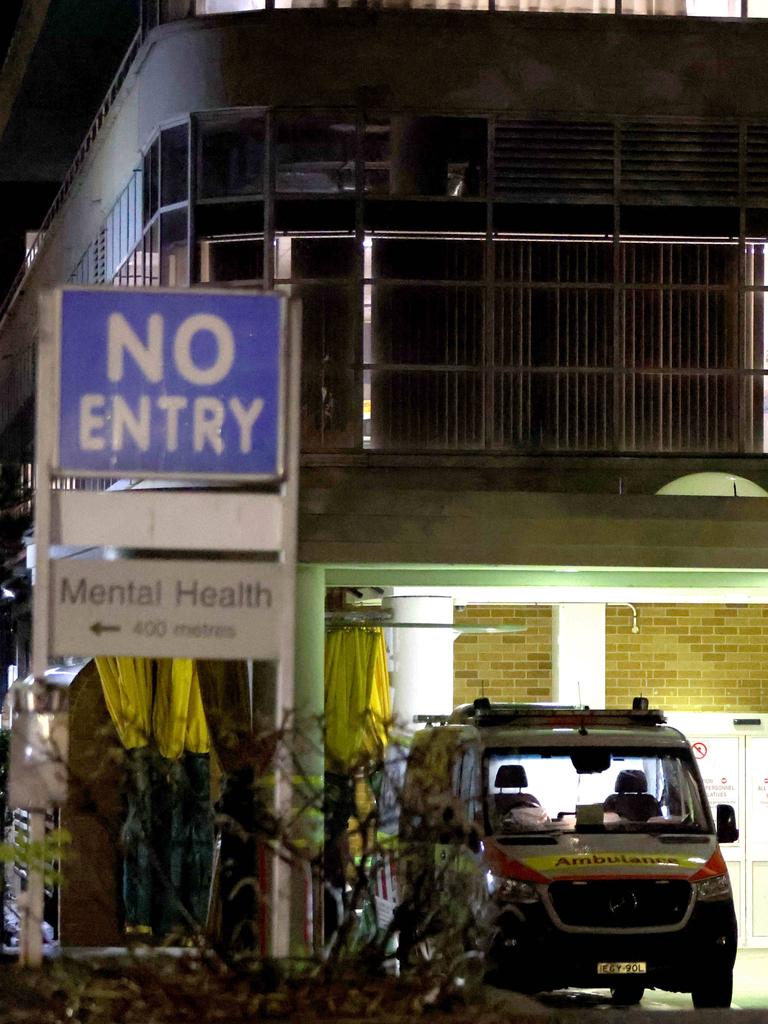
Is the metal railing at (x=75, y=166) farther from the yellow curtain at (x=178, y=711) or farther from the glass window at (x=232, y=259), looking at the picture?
the yellow curtain at (x=178, y=711)

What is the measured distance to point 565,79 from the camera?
1858 centimetres

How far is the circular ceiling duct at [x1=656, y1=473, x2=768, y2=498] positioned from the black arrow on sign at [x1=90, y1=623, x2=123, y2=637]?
Result: 10219 millimetres

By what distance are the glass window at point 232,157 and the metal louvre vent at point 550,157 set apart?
7.90 ft

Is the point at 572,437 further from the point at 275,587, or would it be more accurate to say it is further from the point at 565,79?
the point at 275,587

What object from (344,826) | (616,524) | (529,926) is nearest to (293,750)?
(344,826)

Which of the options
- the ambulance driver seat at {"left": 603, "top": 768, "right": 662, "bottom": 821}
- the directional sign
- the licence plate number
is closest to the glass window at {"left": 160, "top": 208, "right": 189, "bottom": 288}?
the ambulance driver seat at {"left": 603, "top": 768, "right": 662, "bottom": 821}

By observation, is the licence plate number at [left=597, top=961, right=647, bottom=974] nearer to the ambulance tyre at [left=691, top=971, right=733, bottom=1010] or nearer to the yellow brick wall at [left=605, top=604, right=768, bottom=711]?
the ambulance tyre at [left=691, top=971, right=733, bottom=1010]

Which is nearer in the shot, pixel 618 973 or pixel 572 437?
pixel 618 973

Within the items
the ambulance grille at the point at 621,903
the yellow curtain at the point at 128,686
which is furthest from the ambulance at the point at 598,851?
the yellow curtain at the point at 128,686

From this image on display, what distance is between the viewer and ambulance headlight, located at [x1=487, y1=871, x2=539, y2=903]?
550 inches

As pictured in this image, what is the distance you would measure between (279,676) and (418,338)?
34.6ft

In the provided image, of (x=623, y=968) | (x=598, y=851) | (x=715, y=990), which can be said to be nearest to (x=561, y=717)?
(x=598, y=851)

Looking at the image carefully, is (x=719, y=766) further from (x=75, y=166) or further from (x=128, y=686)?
(x=75, y=166)

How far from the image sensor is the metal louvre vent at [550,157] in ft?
61.0
